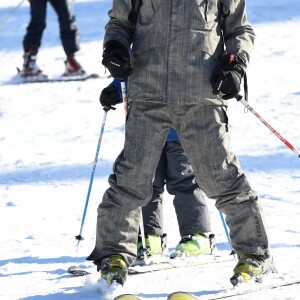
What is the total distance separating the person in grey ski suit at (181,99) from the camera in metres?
4.28

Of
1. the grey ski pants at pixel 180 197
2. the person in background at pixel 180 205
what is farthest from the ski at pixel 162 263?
the grey ski pants at pixel 180 197

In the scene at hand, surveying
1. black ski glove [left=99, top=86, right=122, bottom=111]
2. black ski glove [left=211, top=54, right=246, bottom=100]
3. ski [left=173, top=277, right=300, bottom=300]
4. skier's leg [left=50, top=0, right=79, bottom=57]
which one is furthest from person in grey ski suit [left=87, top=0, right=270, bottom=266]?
skier's leg [left=50, top=0, right=79, bottom=57]

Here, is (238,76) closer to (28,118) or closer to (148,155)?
(148,155)

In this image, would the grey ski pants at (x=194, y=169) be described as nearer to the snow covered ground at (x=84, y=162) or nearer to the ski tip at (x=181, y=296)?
the snow covered ground at (x=84, y=162)

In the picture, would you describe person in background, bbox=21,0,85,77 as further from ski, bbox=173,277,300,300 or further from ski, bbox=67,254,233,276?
ski, bbox=173,277,300,300

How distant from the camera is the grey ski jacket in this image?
427 centimetres

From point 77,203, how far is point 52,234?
84 centimetres

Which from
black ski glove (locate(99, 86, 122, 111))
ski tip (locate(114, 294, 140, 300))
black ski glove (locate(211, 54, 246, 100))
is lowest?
ski tip (locate(114, 294, 140, 300))

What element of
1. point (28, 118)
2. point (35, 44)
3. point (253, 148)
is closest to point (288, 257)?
point (253, 148)

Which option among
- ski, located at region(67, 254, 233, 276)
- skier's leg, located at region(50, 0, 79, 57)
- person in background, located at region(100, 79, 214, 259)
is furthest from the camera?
skier's leg, located at region(50, 0, 79, 57)

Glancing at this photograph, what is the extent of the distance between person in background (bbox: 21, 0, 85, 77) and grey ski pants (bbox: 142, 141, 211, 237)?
518 centimetres

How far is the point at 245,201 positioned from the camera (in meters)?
4.39

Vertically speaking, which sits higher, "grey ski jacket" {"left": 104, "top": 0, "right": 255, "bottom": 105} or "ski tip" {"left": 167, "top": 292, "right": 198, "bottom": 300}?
"grey ski jacket" {"left": 104, "top": 0, "right": 255, "bottom": 105}

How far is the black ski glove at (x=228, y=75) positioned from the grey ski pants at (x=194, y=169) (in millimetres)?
118
